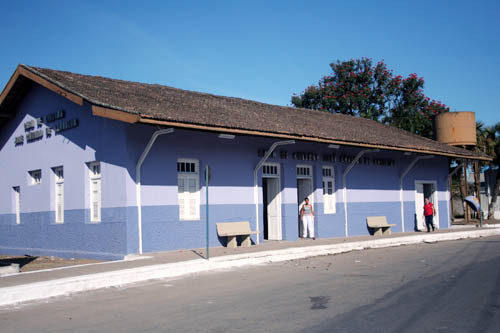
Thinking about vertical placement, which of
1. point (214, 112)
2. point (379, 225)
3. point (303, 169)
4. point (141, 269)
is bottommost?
point (141, 269)

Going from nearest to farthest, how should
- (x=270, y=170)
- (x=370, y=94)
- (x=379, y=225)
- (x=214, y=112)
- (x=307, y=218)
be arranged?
(x=214, y=112), (x=270, y=170), (x=307, y=218), (x=379, y=225), (x=370, y=94)

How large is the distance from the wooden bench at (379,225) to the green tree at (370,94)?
17.9m

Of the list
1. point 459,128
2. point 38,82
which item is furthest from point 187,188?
point 459,128

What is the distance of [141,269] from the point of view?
1078 cm

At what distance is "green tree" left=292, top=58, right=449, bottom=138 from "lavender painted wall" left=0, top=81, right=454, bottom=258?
59.0ft

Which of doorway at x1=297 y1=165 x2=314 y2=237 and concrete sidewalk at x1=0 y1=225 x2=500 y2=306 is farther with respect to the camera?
doorway at x1=297 y1=165 x2=314 y2=237

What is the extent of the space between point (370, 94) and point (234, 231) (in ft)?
84.0

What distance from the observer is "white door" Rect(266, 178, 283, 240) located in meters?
18.0

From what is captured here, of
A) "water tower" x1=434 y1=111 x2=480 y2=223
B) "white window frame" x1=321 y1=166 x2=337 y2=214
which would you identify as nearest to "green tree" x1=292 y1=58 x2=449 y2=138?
"water tower" x1=434 y1=111 x2=480 y2=223

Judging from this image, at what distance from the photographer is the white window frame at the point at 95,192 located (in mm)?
14992

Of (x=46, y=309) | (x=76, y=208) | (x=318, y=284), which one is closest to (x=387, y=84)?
(x=76, y=208)

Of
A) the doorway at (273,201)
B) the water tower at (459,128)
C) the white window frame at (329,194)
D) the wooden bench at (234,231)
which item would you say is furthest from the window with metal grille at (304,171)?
the water tower at (459,128)

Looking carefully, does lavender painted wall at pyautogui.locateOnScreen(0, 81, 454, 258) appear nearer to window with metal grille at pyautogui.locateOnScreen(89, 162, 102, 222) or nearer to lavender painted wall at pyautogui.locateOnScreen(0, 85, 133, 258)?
lavender painted wall at pyautogui.locateOnScreen(0, 85, 133, 258)

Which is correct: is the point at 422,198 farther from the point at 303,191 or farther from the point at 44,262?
the point at 44,262
